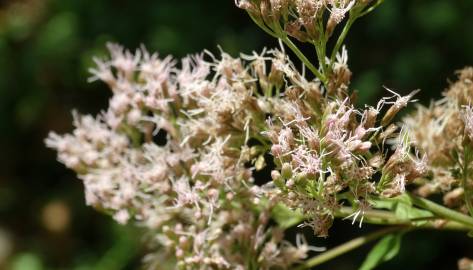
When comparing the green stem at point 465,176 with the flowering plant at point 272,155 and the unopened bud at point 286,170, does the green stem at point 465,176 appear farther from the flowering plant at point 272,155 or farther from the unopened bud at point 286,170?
the unopened bud at point 286,170

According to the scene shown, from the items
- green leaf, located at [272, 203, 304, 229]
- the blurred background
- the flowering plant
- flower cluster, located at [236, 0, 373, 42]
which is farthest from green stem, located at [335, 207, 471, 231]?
the blurred background

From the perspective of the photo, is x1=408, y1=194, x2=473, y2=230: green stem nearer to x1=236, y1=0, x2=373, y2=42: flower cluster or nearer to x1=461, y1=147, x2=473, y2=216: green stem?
x1=461, y1=147, x2=473, y2=216: green stem

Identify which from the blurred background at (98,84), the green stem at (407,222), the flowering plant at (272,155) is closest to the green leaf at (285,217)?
the flowering plant at (272,155)

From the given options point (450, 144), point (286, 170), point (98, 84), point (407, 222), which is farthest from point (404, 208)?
point (98, 84)

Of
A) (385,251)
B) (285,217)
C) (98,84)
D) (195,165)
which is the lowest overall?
(385,251)

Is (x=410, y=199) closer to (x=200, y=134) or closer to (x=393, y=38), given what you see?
(x=200, y=134)

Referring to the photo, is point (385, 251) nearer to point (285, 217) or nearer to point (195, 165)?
point (285, 217)

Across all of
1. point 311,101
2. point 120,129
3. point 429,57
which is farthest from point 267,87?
point 429,57

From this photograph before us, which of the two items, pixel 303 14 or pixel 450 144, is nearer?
pixel 303 14
